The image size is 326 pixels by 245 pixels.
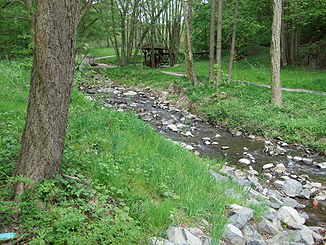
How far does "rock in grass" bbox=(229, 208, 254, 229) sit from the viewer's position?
3.44 m

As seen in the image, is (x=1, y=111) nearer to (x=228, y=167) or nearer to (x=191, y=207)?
(x=191, y=207)

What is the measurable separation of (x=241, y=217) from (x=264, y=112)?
25.8ft

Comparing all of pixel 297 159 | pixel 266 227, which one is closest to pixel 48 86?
pixel 266 227

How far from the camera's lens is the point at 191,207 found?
336 cm

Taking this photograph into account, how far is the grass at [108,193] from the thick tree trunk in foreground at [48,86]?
0.73 ft

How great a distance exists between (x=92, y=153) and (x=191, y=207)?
5.06ft

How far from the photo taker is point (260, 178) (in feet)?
21.0

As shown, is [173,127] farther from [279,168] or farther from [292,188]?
[292,188]

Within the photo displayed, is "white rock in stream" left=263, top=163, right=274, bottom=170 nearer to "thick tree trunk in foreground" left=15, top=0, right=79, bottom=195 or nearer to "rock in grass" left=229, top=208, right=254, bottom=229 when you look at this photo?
"rock in grass" left=229, top=208, right=254, bottom=229

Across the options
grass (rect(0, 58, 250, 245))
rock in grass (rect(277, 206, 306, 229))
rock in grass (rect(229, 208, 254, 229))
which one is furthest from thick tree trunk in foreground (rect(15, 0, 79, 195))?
rock in grass (rect(277, 206, 306, 229))

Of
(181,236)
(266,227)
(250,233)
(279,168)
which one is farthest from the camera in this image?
(279,168)

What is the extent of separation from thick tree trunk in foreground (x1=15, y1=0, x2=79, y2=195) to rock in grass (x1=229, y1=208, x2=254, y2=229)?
2.22 m

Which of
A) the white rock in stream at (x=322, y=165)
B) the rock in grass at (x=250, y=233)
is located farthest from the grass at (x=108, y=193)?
the white rock in stream at (x=322, y=165)

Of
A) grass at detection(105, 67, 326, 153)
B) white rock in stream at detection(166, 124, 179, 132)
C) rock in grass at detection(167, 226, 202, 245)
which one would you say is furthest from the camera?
white rock in stream at detection(166, 124, 179, 132)
